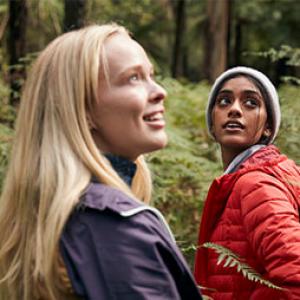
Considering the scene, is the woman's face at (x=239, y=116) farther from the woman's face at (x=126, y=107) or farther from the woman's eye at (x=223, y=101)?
the woman's face at (x=126, y=107)

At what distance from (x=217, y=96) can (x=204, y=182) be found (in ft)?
9.61

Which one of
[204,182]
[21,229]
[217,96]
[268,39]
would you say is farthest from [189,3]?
[21,229]

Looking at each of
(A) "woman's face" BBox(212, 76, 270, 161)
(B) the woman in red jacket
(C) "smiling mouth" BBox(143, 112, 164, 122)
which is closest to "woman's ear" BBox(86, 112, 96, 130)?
(C) "smiling mouth" BBox(143, 112, 164, 122)

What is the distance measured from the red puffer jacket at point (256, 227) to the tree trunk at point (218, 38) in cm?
1372

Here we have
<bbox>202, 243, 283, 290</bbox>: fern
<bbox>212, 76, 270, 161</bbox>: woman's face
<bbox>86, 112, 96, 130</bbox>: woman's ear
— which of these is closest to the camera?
<bbox>86, 112, 96, 130</bbox>: woman's ear

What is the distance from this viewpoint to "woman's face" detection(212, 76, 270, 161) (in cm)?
356

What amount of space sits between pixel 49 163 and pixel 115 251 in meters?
0.34

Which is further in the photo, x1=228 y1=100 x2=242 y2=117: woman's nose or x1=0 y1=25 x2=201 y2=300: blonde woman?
x1=228 y1=100 x2=242 y2=117: woman's nose

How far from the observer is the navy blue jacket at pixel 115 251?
2002 millimetres

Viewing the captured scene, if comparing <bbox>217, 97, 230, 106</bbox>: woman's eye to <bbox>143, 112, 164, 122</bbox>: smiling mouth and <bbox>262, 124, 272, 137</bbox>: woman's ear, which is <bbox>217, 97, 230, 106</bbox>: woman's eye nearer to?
<bbox>262, 124, 272, 137</bbox>: woman's ear

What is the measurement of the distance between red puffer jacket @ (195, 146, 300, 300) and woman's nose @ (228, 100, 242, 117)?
252mm

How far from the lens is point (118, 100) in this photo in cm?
222

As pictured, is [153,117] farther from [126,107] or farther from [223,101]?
[223,101]

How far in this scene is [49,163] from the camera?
2129 millimetres
